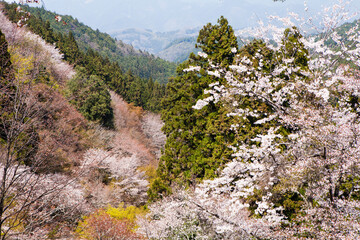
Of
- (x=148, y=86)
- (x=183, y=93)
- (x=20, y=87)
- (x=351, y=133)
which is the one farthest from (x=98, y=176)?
(x=148, y=86)

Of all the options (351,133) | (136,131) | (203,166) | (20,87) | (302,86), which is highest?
(302,86)

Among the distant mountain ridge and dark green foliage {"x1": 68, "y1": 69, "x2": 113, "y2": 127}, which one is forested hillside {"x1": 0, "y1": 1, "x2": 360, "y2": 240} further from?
the distant mountain ridge

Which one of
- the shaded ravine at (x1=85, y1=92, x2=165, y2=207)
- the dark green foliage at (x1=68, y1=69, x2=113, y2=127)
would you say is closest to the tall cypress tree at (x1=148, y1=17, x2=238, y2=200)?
the shaded ravine at (x1=85, y1=92, x2=165, y2=207)

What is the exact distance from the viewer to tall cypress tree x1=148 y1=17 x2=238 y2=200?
1025 cm

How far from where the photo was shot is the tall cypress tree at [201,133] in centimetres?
1025

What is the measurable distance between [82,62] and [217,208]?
31458 millimetres

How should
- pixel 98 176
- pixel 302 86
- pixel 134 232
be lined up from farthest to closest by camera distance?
pixel 98 176 < pixel 134 232 < pixel 302 86

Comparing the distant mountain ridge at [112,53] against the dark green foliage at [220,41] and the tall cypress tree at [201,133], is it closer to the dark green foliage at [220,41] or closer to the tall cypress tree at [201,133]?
the dark green foliage at [220,41]

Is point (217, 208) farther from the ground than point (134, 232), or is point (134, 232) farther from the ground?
point (217, 208)

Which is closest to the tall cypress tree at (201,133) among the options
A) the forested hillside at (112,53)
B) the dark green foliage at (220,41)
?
the dark green foliage at (220,41)

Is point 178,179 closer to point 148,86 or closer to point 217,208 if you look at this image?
point 217,208

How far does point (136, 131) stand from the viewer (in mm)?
30406

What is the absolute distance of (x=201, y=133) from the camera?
11289 mm

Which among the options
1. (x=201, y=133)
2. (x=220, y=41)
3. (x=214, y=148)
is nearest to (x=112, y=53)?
(x=220, y=41)
